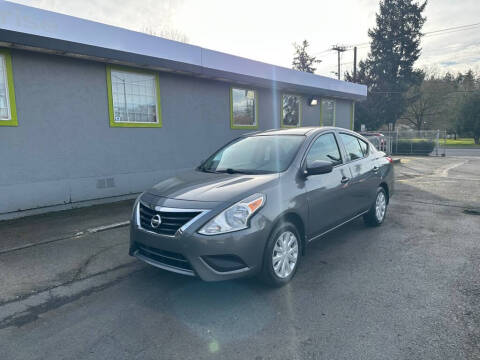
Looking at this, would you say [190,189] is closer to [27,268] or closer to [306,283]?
[306,283]

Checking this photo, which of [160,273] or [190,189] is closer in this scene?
[190,189]

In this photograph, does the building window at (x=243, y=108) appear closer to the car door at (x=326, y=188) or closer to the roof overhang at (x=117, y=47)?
the roof overhang at (x=117, y=47)

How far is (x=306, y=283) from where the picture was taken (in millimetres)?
3533

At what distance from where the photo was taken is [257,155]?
4.22 meters

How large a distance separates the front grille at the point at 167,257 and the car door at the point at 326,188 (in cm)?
151

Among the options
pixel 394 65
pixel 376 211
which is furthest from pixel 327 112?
pixel 394 65

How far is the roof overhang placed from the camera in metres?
5.61

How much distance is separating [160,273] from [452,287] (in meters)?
3.18

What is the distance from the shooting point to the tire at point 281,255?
3.20m

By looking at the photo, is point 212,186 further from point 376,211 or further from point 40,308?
point 376,211

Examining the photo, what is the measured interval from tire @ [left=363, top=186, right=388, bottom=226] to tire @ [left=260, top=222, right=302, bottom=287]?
227 cm

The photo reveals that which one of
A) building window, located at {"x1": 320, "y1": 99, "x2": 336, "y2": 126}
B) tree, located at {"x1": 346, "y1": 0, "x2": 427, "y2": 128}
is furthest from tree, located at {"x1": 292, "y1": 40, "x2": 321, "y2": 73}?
building window, located at {"x1": 320, "y1": 99, "x2": 336, "y2": 126}

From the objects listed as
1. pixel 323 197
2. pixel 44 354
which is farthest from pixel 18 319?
pixel 323 197

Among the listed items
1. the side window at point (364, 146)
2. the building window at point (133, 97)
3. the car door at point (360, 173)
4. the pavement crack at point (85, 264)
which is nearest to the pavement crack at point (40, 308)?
the pavement crack at point (85, 264)
